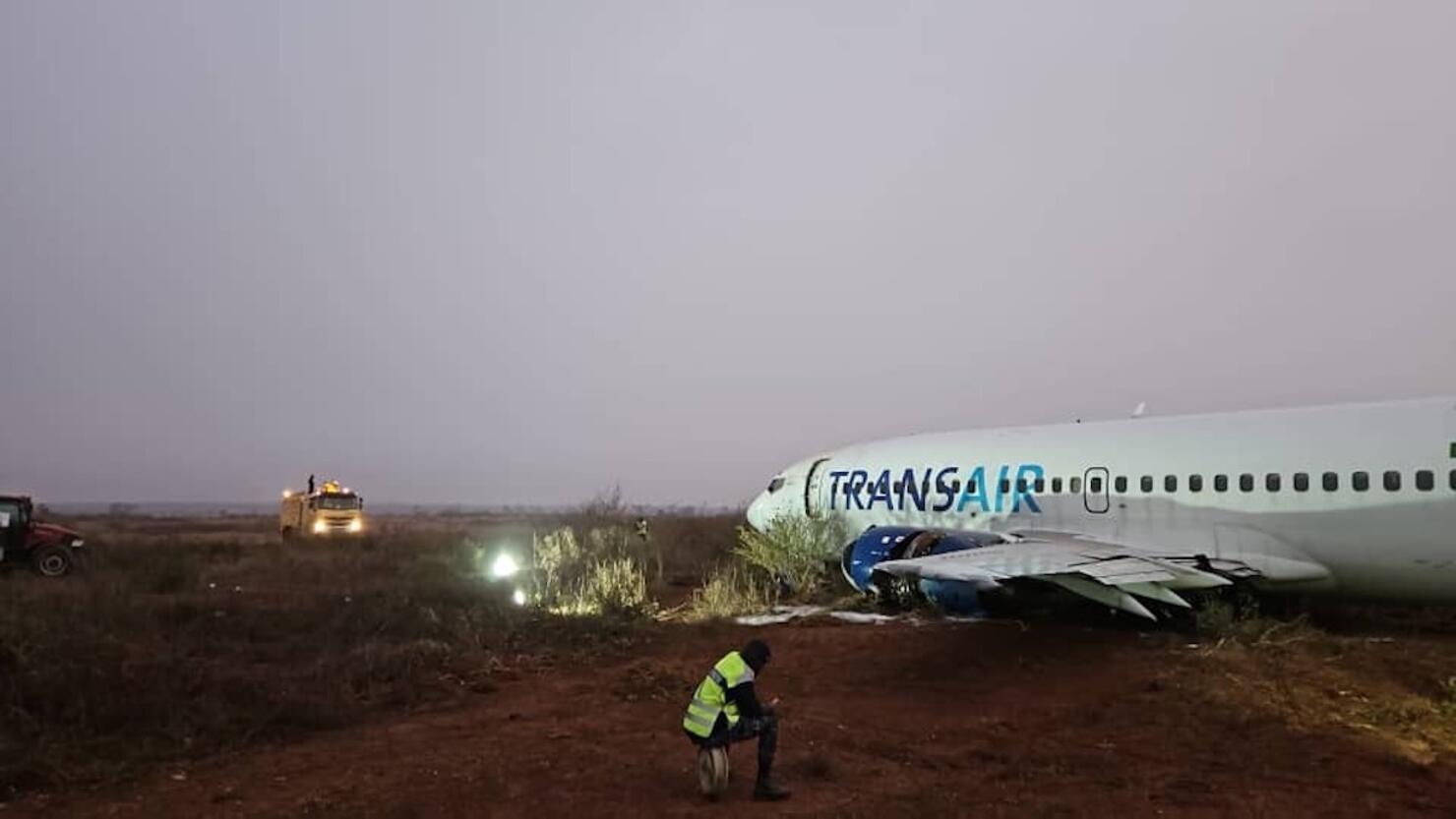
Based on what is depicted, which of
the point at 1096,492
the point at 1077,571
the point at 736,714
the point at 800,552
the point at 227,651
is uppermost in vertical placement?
the point at 1096,492

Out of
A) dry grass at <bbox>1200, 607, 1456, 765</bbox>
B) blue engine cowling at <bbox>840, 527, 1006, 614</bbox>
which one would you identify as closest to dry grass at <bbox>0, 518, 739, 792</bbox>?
blue engine cowling at <bbox>840, 527, 1006, 614</bbox>

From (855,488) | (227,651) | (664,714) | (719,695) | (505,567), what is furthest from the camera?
(855,488)

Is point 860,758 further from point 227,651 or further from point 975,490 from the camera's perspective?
point 975,490

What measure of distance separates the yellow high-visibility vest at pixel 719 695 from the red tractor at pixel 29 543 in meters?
21.1

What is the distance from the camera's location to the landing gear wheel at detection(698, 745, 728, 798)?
7027mm

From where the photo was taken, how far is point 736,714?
6.95m

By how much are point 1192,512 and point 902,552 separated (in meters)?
4.30

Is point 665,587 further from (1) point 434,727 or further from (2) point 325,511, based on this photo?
(2) point 325,511

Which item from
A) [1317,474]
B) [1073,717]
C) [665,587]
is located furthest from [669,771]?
[665,587]

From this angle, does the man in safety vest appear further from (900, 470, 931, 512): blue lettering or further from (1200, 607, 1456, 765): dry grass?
(900, 470, 931, 512): blue lettering

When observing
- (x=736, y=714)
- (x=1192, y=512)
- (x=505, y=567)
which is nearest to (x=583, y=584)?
(x=505, y=567)

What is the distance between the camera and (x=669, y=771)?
7.88 m

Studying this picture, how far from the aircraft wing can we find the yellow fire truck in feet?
85.2

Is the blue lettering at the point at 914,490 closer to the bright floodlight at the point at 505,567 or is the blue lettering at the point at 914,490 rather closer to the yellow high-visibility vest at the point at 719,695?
the bright floodlight at the point at 505,567
